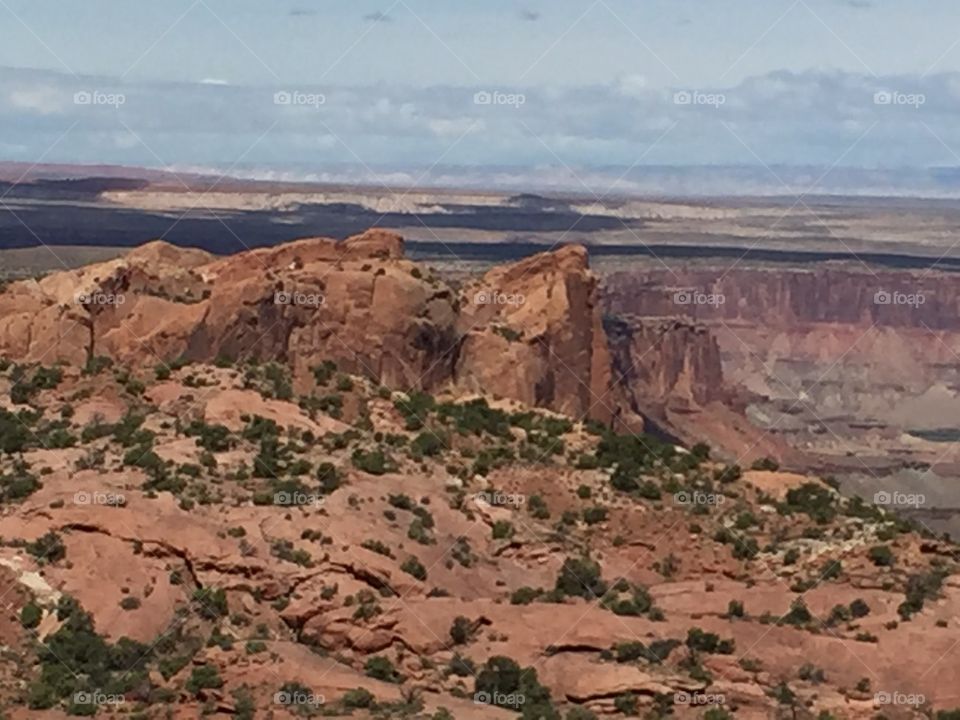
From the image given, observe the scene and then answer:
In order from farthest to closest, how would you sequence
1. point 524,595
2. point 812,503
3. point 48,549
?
point 812,503 → point 524,595 → point 48,549

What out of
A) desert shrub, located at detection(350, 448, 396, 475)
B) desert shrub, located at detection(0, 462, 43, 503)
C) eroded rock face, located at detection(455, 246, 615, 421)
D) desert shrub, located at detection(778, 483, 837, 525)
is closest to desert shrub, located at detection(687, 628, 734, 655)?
desert shrub, located at detection(350, 448, 396, 475)

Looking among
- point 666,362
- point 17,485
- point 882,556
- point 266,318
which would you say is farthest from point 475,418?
point 666,362

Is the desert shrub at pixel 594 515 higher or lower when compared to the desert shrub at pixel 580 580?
higher

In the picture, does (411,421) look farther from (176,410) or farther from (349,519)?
(349,519)

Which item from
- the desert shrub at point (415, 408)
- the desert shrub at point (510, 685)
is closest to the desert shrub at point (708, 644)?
the desert shrub at point (510, 685)

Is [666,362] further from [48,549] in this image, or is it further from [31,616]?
[31,616]

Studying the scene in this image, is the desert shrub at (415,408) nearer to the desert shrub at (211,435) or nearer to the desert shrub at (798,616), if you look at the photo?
the desert shrub at (211,435)

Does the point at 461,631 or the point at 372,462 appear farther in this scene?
the point at 372,462

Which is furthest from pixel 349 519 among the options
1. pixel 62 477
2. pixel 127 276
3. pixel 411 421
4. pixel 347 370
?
pixel 127 276

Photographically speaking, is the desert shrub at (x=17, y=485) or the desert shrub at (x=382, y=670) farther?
the desert shrub at (x=17, y=485)

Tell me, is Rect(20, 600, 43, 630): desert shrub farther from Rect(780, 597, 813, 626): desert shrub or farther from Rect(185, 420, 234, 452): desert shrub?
Rect(780, 597, 813, 626): desert shrub

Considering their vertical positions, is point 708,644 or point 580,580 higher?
point 580,580
